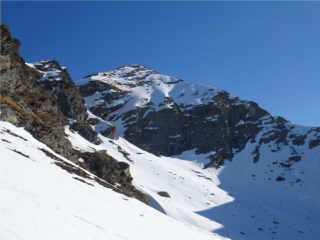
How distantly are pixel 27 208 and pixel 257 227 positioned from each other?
172 ft

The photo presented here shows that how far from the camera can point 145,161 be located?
76.9 metres

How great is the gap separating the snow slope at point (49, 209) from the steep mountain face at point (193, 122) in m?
80.0

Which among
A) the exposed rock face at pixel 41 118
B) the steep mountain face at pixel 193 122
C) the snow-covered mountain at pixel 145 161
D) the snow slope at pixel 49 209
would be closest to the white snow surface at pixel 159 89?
the steep mountain face at pixel 193 122

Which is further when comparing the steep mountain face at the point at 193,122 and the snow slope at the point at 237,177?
the steep mountain face at the point at 193,122

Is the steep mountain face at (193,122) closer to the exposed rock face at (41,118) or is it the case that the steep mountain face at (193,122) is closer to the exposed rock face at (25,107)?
the exposed rock face at (41,118)

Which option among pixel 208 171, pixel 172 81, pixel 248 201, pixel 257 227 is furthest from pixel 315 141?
pixel 172 81

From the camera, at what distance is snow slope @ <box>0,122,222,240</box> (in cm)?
926

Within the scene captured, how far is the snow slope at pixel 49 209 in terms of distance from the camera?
926cm

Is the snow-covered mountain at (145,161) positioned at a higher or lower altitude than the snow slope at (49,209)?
higher

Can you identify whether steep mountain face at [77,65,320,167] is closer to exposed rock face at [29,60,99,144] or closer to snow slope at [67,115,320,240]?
snow slope at [67,115,320,240]

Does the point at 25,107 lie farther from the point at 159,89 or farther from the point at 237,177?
the point at 159,89

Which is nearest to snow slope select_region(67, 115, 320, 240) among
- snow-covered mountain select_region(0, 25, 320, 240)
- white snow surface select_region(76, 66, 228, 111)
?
snow-covered mountain select_region(0, 25, 320, 240)

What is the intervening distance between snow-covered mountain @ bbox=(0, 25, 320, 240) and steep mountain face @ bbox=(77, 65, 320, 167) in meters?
0.48

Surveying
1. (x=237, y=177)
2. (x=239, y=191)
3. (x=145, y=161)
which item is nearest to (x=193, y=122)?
(x=237, y=177)
